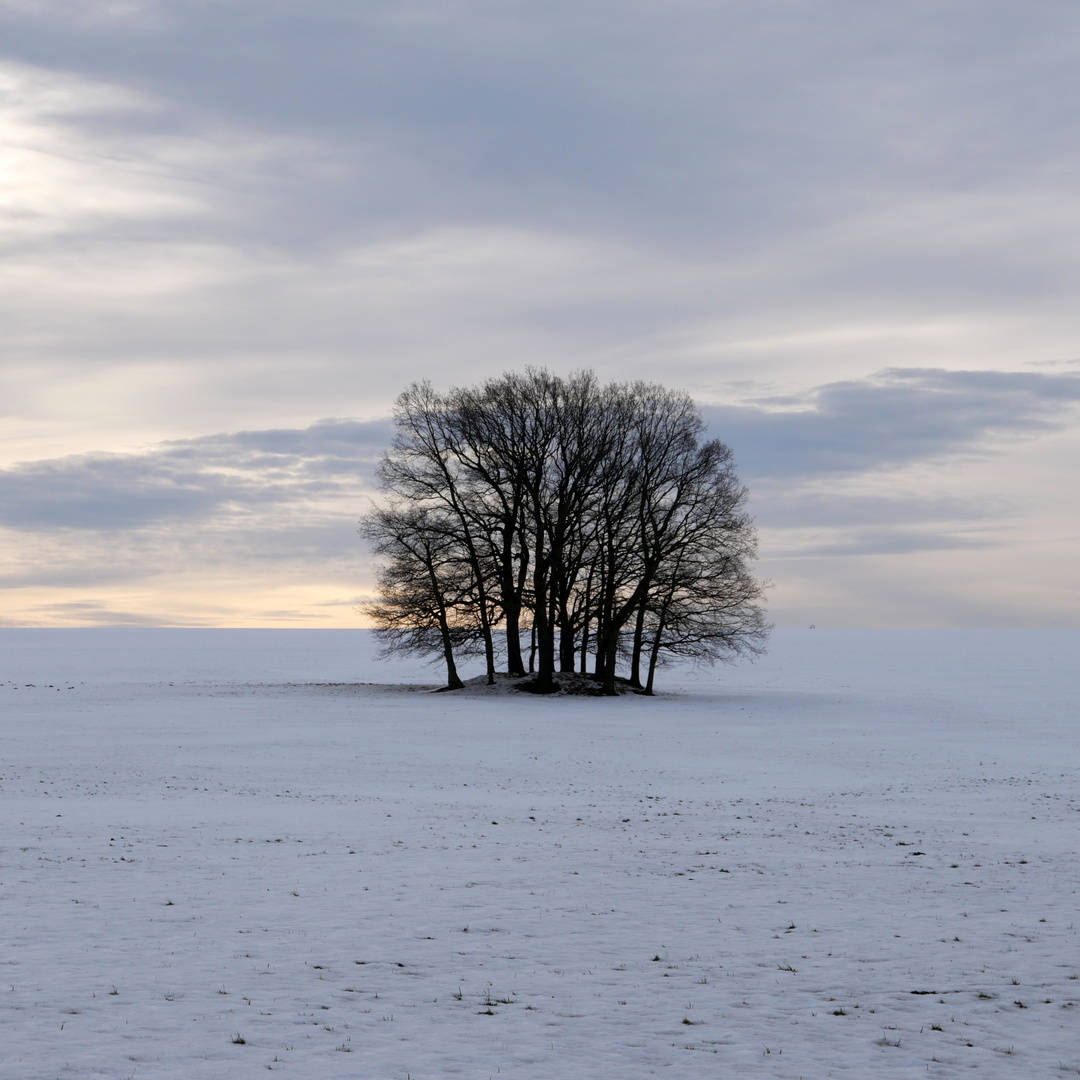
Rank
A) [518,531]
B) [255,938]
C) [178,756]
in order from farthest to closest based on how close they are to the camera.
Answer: [518,531]
[178,756]
[255,938]

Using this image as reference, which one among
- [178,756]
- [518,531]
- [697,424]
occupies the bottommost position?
[178,756]

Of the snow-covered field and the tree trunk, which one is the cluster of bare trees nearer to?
the tree trunk

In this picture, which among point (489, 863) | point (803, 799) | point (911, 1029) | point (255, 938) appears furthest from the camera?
point (803, 799)

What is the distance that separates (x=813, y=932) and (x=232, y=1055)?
684 cm

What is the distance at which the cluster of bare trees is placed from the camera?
53.0 m

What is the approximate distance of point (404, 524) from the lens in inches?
2157

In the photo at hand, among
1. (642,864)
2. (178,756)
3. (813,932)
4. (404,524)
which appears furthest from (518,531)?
(813,932)

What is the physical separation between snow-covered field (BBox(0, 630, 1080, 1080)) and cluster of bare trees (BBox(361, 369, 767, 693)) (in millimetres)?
20880

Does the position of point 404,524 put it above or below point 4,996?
above

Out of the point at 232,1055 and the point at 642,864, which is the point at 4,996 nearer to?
the point at 232,1055

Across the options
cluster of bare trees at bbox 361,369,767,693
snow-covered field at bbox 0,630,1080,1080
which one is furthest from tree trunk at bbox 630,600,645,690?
snow-covered field at bbox 0,630,1080,1080

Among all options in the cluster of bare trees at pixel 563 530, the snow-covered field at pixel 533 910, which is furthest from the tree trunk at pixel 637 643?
the snow-covered field at pixel 533 910

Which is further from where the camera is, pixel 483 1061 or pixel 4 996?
pixel 4 996

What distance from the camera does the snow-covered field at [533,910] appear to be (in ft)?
29.0
